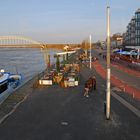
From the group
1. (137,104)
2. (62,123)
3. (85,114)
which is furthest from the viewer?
(137,104)

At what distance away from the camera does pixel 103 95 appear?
2338 centimetres

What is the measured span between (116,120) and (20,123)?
5.51 m

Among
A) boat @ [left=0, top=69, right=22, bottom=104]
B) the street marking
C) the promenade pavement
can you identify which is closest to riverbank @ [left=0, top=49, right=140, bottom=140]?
the promenade pavement

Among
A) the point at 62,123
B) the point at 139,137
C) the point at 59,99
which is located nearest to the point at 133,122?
the point at 139,137

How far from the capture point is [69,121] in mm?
15594

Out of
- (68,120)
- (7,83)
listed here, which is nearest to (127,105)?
(68,120)

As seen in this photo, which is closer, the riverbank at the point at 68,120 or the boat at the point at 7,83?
the riverbank at the point at 68,120

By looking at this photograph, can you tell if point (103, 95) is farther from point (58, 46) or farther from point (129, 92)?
point (58, 46)

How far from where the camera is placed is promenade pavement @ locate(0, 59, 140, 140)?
523 inches

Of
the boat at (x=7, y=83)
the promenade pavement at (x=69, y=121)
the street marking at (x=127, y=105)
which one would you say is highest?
the street marking at (x=127, y=105)

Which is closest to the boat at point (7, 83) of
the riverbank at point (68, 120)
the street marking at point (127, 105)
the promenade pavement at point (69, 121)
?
the riverbank at point (68, 120)

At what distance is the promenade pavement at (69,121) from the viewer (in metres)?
13.3

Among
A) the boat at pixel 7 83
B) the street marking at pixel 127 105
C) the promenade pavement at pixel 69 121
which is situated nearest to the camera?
the promenade pavement at pixel 69 121

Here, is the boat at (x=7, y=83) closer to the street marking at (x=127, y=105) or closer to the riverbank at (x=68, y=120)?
the riverbank at (x=68, y=120)
